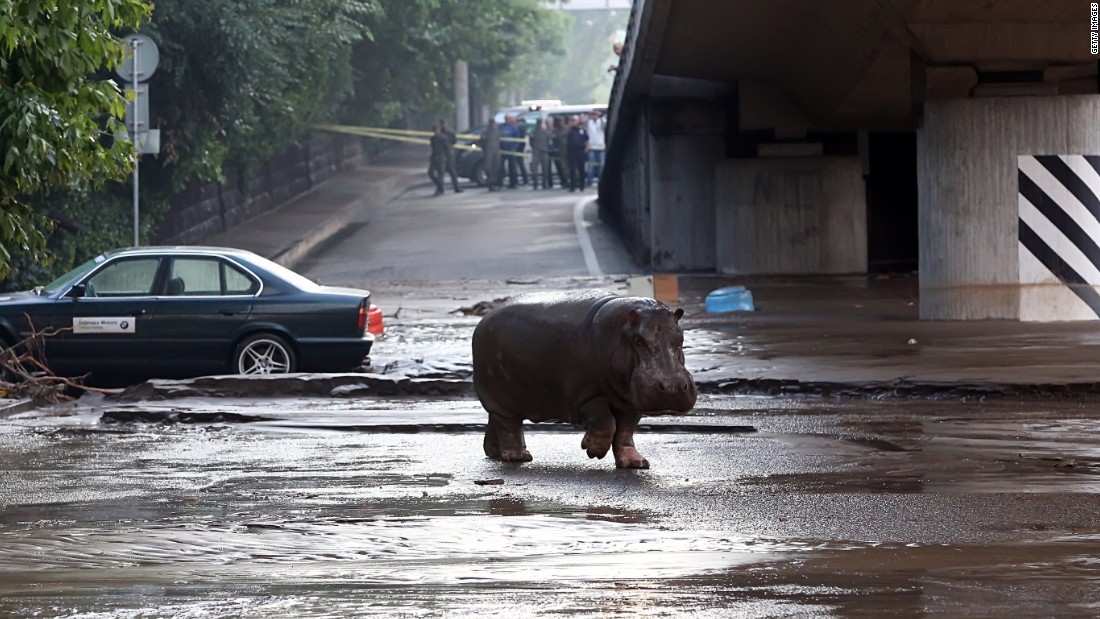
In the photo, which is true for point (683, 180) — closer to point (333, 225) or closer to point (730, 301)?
point (730, 301)

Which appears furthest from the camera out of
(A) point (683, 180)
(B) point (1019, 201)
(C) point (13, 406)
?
(A) point (683, 180)

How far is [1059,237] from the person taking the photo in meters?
18.0

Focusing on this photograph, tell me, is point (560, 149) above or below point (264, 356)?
above

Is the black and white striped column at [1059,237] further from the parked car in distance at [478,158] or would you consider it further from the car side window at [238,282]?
the parked car in distance at [478,158]

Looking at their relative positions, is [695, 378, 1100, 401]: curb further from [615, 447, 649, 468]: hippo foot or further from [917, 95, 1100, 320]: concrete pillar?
[917, 95, 1100, 320]: concrete pillar

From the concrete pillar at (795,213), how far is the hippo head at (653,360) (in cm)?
1750

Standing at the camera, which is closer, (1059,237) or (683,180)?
(1059,237)

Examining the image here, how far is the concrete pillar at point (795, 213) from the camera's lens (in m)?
26.4

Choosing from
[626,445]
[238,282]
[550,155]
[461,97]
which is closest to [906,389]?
[626,445]

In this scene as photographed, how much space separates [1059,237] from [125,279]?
1001cm

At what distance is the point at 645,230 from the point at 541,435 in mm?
16977

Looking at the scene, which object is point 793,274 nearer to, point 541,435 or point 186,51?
point 186,51

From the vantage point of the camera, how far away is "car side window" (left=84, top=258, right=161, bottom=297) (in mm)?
15547

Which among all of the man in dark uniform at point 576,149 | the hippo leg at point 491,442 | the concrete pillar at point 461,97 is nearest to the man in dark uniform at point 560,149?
the man in dark uniform at point 576,149
